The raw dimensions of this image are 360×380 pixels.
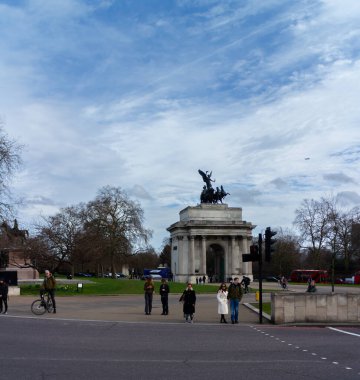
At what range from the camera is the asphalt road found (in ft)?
34.9

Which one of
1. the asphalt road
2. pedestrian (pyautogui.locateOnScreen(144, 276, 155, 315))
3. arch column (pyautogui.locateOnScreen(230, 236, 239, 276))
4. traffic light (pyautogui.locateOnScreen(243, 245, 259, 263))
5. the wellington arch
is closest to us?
the asphalt road

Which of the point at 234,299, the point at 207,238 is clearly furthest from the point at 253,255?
the point at 207,238

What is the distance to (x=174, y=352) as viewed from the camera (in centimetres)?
1341

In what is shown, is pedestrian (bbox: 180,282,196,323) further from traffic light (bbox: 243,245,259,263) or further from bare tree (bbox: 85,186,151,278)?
bare tree (bbox: 85,186,151,278)

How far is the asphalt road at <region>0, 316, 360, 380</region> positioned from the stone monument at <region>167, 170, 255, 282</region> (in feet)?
204

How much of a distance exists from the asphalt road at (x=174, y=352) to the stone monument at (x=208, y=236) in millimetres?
62110

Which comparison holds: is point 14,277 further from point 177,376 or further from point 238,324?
point 177,376

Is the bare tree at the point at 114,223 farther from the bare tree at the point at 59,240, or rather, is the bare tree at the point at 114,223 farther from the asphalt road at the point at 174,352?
the asphalt road at the point at 174,352

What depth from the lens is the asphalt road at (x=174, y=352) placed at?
10.6 metres

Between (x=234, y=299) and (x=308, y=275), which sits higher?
(x=234, y=299)

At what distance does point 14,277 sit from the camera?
42.0 metres

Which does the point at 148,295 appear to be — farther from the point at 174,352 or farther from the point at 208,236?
the point at 208,236

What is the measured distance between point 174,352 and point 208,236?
70.2m

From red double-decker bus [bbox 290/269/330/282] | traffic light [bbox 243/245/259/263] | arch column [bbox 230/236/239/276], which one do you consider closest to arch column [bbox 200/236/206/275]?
arch column [bbox 230/236/239/276]
